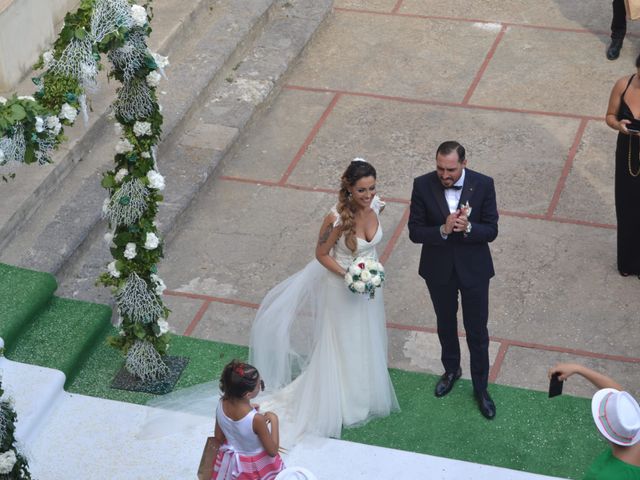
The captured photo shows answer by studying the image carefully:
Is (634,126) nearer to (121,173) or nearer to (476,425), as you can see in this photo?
(476,425)

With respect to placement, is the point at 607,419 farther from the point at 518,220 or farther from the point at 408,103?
the point at 408,103

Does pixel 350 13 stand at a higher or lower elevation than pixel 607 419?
lower

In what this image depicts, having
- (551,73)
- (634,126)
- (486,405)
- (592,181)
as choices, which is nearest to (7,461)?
(486,405)

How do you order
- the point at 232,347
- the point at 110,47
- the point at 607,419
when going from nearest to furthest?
the point at 607,419 < the point at 110,47 < the point at 232,347

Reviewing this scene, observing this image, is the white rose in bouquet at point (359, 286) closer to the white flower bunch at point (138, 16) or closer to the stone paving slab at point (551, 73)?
the white flower bunch at point (138, 16)

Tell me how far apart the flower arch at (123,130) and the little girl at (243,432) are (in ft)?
5.14

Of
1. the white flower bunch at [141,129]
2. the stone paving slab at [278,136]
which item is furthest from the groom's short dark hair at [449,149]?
the stone paving slab at [278,136]

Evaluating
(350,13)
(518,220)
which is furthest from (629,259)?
(350,13)

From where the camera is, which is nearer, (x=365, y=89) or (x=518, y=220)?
(x=518, y=220)

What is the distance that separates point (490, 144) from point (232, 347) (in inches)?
138

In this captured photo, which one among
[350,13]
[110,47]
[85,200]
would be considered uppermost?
[110,47]

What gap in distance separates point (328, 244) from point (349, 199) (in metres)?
0.33

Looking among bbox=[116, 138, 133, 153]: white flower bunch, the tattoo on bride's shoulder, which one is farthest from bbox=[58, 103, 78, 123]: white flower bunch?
the tattoo on bride's shoulder

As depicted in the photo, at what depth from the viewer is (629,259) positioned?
909 centimetres
